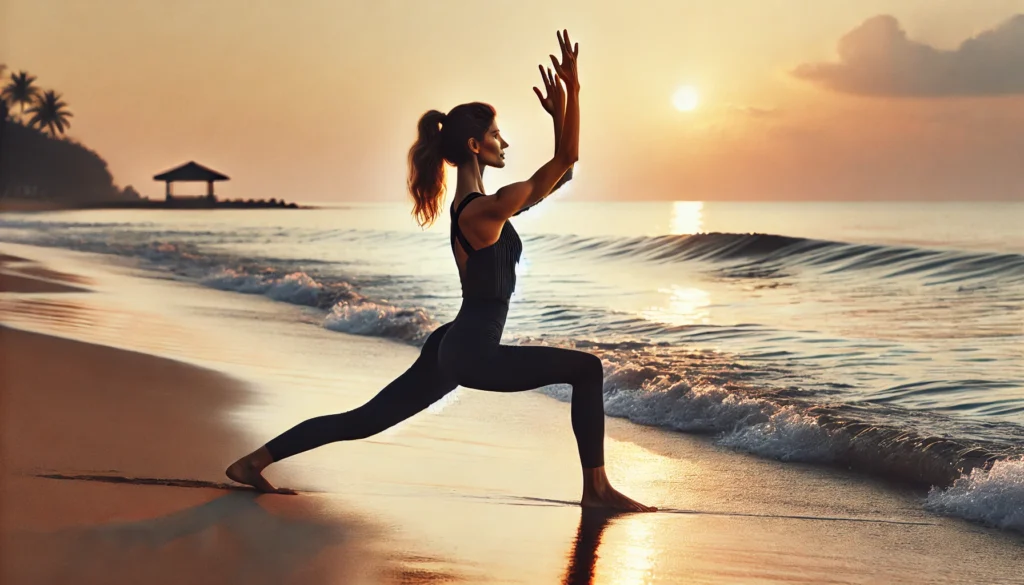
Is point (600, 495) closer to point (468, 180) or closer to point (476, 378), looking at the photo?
point (476, 378)

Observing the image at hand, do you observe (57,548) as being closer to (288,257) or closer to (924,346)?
(924,346)

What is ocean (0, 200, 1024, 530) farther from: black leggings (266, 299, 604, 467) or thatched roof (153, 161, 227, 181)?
thatched roof (153, 161, 227, 181)

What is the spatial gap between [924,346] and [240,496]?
783 centimetres

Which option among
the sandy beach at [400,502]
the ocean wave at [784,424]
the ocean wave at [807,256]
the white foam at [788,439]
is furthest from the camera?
the ocean wave at [807,256]

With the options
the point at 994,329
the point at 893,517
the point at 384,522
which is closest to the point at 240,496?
the point at 384,522

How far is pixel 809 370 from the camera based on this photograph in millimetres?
8914

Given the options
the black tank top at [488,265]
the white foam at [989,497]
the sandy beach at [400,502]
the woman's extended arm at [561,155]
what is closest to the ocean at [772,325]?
the white foam at [989,497]

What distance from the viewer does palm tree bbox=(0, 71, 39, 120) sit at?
81.1 m

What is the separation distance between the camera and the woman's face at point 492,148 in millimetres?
4418

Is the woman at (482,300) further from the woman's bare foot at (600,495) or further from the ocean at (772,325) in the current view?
the ocean at (772,325)

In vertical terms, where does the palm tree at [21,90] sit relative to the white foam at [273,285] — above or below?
above

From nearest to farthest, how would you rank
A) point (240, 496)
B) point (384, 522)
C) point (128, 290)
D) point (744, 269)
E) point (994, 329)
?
1. point (384, 522)
2. point (240, 496)
3. point (994, 329)
4. point (128, 290)
5. point (744, 269)

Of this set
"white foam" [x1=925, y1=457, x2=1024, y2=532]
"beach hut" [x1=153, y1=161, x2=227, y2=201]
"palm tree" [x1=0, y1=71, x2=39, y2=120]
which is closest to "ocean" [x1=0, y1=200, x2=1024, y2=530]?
→ "white foam" [x1=925, y1=457, x2=1024, y2=532]

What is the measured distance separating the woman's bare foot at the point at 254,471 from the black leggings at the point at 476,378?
0.04 m
